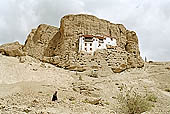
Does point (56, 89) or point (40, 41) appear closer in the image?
point (56, 89)

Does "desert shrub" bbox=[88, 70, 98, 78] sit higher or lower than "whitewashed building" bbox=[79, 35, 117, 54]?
lower

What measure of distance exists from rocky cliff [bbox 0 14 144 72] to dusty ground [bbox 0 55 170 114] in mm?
1901

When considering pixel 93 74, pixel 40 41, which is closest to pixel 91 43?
pixel 93 74

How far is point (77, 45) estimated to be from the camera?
82.6 feet

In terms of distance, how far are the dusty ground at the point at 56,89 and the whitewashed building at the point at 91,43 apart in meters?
3.95

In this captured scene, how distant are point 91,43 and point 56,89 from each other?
12.8 metres

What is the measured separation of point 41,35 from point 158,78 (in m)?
17.5

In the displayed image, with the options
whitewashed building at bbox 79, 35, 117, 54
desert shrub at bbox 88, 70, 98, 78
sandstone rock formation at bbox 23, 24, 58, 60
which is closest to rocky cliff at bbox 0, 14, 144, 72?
sandstone rock formation at bbox 23, 24, 58, 60

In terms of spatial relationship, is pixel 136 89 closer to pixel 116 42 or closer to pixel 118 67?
pixel 118 67

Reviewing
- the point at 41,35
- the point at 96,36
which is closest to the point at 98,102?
the point at 96,36

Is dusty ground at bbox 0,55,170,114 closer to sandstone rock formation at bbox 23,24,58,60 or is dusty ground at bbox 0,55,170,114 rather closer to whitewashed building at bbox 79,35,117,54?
whitewashed building at bbox 79,35,117,54

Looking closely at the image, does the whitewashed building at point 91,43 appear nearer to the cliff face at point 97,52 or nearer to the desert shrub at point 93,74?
the cliff face at point 97,52

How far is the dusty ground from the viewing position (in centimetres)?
888

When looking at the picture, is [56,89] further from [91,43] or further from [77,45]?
[91,43]
